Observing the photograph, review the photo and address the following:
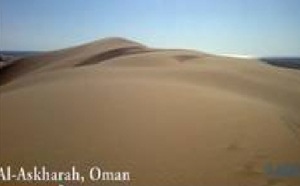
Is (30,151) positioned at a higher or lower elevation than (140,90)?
lower

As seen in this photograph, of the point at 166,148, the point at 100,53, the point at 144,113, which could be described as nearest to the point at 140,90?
→ the point at 144,113

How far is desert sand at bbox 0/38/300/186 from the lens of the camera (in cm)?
242

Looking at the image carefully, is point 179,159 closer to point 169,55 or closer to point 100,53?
point 169,55

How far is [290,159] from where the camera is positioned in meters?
2.50

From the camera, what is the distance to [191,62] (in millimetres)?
3566

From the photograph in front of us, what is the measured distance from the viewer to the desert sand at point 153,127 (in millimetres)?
2418

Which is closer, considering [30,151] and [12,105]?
[30,151]

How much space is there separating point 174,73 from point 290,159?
3.22 feet

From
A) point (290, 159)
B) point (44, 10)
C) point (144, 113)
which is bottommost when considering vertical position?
point (290, 159)

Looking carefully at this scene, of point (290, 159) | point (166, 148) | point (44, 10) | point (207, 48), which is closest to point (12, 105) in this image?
point (44, 10)

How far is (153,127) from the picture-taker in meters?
2.58

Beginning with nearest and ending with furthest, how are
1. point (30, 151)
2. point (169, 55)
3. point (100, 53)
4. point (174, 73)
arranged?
point (30, 151) < point (174, 73) < point (169, 55) < point (100, 53)

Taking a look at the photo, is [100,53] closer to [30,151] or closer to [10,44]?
[10,44]

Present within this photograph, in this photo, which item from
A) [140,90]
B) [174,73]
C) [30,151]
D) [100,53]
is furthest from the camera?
[100,53]
